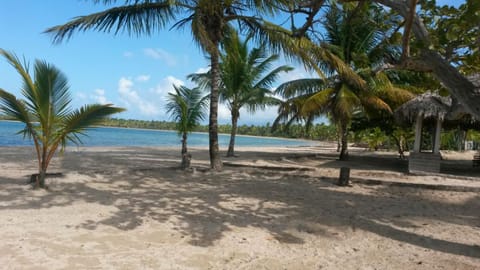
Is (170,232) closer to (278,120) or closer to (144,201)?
(144,201)

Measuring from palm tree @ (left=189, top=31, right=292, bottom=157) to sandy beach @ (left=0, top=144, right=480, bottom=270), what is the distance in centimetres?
702

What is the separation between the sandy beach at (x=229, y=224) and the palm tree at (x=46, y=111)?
868mm

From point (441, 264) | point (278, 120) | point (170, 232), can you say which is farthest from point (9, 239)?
point (278, 120)

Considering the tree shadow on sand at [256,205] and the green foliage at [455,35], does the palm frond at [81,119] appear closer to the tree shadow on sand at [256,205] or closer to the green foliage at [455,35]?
the tree shadow on sand at [256,205]

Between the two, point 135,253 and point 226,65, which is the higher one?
point 226,65

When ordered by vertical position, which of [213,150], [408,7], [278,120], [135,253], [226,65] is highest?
[226,65]

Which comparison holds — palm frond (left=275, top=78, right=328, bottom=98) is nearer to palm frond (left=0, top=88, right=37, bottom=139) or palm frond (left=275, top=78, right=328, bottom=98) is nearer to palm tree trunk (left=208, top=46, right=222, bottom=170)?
palm tree trunk (left=208, top=46, right=222, bottom=170)

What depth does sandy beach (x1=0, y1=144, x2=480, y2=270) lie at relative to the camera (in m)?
3.18

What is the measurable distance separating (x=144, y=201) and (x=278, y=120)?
9.81 metres

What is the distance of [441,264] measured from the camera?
3.26 meters

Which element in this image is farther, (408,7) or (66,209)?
(66,209)

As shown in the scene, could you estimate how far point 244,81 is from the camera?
13.8 m

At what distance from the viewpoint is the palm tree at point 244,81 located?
1352cm

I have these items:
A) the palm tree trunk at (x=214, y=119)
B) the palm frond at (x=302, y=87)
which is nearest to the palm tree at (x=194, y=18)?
the palm tree trunk at (x=214, y=119)
